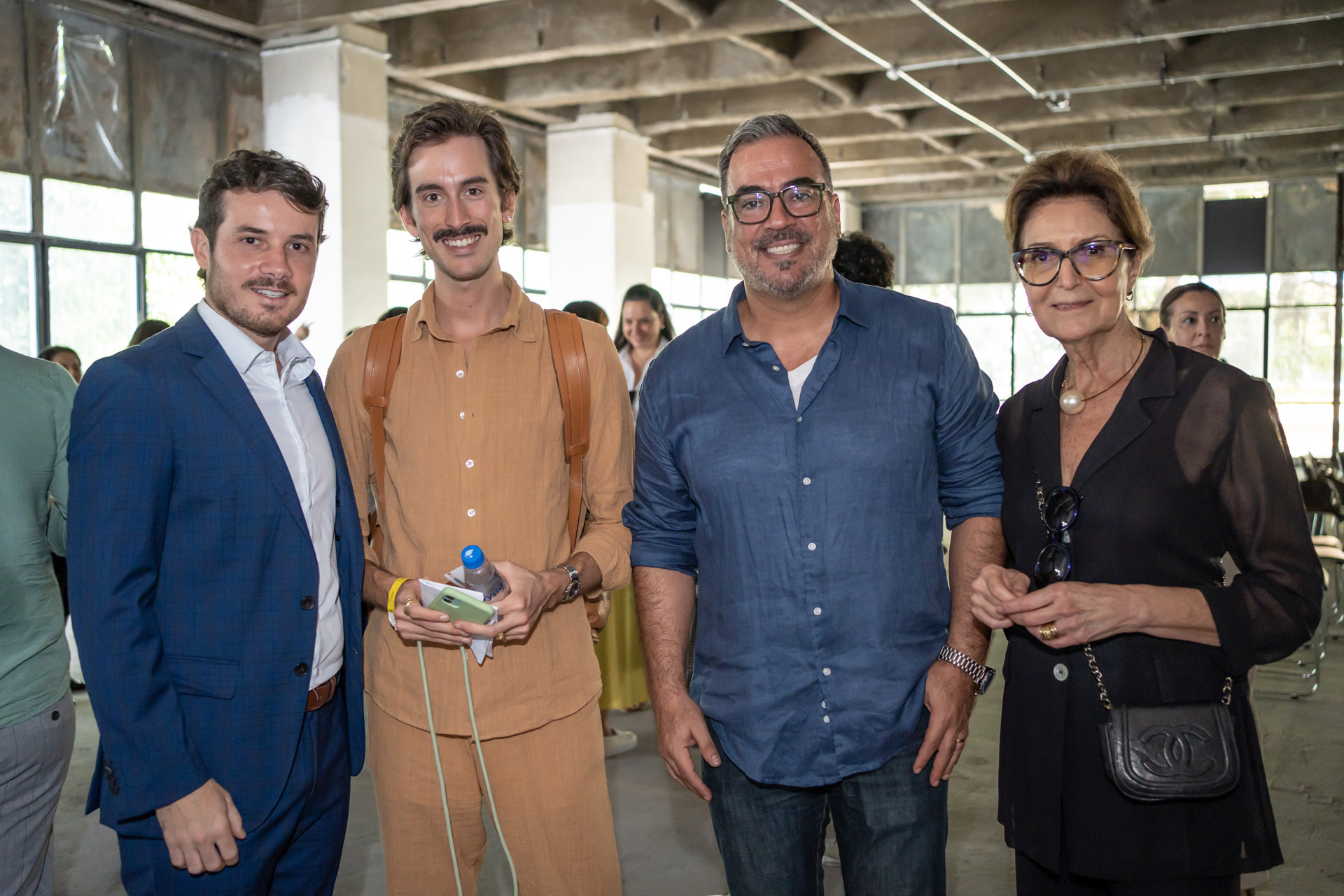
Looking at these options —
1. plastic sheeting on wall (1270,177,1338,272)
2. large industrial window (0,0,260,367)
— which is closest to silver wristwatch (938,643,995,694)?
large industrial window (0,0,260,367)

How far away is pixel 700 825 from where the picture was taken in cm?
427

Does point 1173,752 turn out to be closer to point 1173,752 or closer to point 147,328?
point 1173,752

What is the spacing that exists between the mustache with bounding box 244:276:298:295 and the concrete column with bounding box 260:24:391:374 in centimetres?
730

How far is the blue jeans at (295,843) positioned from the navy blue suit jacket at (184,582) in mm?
58

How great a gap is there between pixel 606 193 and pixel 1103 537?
11626mm

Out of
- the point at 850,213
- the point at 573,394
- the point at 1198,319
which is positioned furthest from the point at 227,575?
the point at 850,213

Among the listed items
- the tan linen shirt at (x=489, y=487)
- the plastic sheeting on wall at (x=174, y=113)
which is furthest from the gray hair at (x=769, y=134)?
the plastic sheeting on wall at (x=174, y=113)

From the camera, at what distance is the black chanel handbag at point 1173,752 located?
178 centimetres

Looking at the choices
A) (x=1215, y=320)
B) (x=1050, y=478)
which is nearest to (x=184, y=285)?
(x=1215, y=320)

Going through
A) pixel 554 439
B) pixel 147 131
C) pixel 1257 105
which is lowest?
pixel 554 439

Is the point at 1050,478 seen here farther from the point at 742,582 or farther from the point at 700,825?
the point at 700,825

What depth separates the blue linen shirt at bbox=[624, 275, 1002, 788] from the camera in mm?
1972

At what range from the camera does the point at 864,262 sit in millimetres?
3555

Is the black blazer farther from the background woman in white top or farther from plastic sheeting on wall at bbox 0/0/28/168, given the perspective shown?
plastic sheeting on wall at bbox 0/0/28/168
